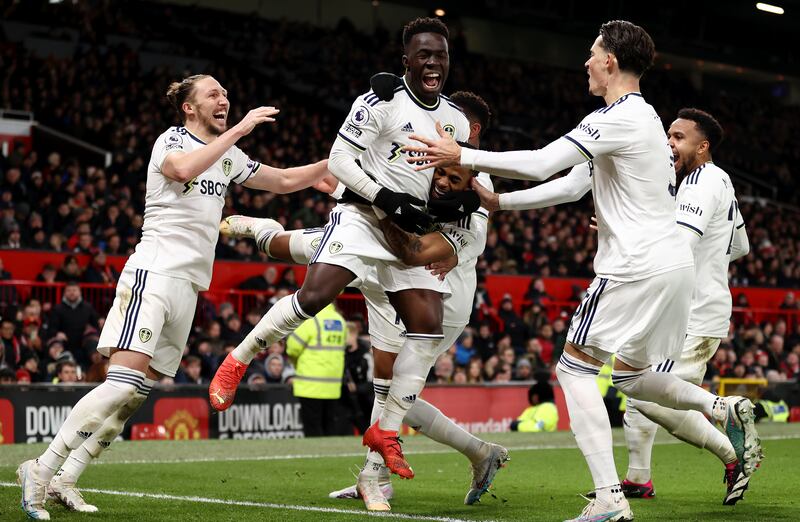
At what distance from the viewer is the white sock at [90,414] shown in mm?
6176

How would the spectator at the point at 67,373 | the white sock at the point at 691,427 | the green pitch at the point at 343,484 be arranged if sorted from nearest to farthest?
the green pitch at the point at 343,484
the white sock at the point at 691,427
the spectator at the point at 67,373

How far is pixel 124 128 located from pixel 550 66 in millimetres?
20427

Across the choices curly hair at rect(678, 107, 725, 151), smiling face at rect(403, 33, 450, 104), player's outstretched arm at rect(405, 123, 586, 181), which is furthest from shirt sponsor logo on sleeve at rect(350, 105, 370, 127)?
curly hair at rect(678, 107, 725, 151)

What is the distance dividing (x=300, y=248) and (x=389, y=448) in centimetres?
181

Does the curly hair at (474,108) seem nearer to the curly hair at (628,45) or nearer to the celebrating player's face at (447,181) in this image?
the celebrating player's face at (447,181)

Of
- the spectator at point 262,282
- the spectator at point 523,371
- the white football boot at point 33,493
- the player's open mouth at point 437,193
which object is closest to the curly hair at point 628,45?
the player's open mouth at point 437,193

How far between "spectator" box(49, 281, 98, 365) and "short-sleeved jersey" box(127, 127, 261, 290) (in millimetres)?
8872

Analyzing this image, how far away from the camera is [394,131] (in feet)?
22.1

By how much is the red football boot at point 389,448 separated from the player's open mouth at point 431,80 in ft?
6.71

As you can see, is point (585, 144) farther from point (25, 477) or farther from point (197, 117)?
point (25, 477)

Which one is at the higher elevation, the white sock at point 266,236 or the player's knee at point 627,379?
the white sock at point 266,236

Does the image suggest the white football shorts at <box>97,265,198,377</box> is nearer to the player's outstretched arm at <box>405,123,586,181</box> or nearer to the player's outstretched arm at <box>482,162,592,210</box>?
the player's outstretched arm at <box>405,123,586,181</box>

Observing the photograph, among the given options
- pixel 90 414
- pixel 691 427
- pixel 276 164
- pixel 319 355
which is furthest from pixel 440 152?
pixel 276 164

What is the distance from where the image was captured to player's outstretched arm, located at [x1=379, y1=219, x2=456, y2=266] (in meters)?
6.79
